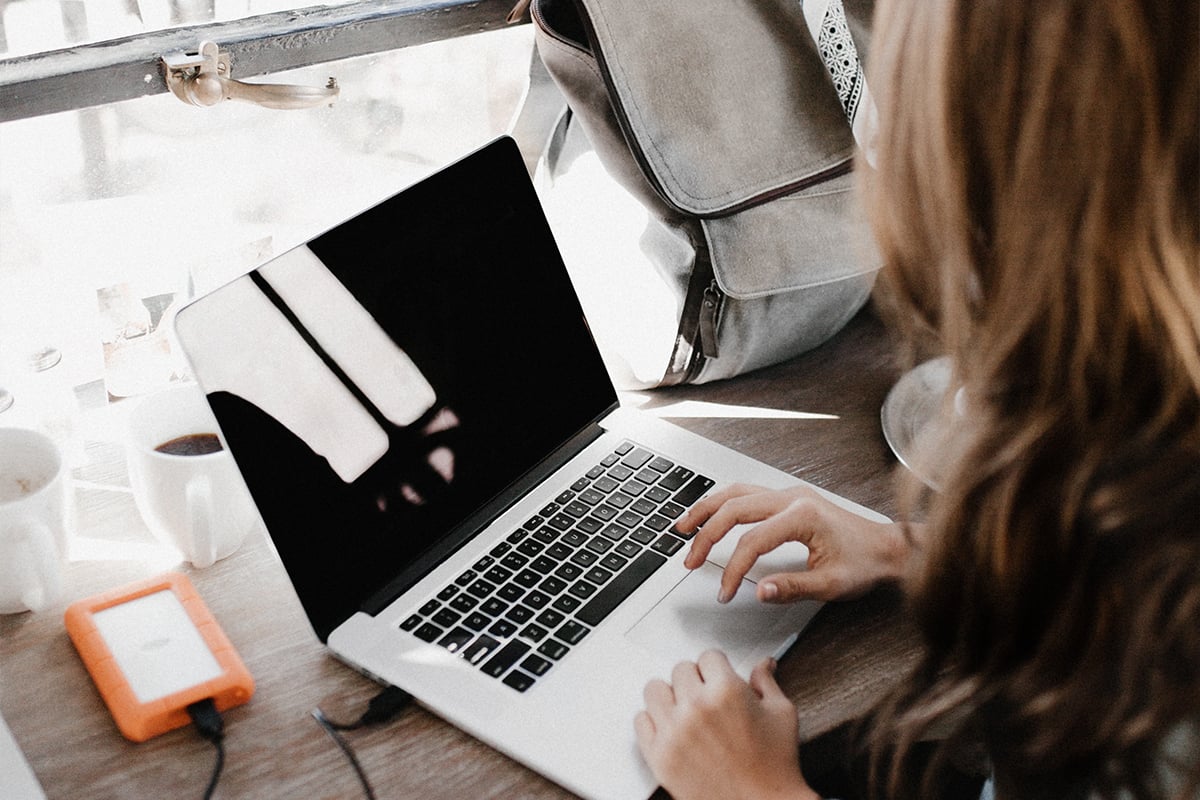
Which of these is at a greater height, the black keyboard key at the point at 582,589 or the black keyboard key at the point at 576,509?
the black keyboard key at the point at 576,509

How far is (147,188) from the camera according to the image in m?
1.00

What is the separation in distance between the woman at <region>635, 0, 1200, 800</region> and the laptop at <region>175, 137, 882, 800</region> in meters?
0.18

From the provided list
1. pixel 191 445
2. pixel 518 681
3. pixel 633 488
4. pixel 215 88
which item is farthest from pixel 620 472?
pixel 215 88

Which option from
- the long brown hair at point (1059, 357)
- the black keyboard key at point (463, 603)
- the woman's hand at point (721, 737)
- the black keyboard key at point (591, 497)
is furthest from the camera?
the black keyboard key at point (591, 497)

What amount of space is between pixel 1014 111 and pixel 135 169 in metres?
0.80

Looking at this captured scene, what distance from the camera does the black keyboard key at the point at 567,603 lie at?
727 mm

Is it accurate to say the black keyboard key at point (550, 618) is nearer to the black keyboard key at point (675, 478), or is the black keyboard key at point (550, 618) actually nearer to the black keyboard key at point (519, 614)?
the black keyboard key at point (519, 614)

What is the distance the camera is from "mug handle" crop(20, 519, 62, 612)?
713 mm

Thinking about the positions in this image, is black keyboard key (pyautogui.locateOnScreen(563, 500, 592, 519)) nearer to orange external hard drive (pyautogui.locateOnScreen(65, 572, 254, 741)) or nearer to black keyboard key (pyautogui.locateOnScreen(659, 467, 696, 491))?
black keyboard key (pyautogui.locateOnScreen(659, 467, 696, 491))

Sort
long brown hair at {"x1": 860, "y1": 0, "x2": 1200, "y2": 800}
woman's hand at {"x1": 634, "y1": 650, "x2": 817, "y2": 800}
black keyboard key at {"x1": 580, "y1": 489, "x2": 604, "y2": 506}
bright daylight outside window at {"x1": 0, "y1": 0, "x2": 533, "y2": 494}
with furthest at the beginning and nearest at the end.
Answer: bright daylight outside window at {"x1": 0, "y1": 0, "x2": 533, "y2": 494} < black keyboard key at {"x1": 580, "y1": 489, "x2": 604, "y2": 506} < woman's hand at {"x1": 634, "y1": 650, "x2": 817, "y2": 800} < long brown hair at {"x1": 860, "y1": 0, "x2": 1200, "y2": 800}

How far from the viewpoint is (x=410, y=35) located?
1053mm

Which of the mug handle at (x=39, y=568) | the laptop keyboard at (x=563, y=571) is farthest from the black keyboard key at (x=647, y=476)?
the mug handle at (x=39, y=568)

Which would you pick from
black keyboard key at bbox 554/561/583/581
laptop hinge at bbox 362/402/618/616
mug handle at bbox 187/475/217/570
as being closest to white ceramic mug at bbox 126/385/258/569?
mug handle at bbox 187/475/217/570

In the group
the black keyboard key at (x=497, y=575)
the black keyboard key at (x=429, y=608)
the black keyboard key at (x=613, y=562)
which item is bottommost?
the black keyboard key at (x=613, y=562)
